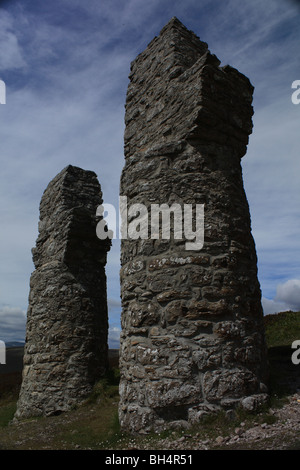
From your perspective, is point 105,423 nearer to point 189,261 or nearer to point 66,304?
point 189,261

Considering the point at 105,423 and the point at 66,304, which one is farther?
the point at 66,304

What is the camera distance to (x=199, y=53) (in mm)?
6461

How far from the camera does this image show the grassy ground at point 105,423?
423 centimetres

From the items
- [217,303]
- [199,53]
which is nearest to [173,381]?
[217,303]

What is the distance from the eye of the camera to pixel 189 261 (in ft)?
16.0

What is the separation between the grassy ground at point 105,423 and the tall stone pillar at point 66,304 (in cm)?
49

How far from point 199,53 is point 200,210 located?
3.16 m

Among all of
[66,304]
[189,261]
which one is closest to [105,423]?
[189,261]

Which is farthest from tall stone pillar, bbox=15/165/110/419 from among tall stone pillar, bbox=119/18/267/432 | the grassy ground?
tall stone pillar, bbox=119/18/267/432

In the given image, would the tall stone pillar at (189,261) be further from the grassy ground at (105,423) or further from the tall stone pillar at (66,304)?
the tall stone pillar at (66,304)

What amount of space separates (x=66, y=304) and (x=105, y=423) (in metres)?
3.30

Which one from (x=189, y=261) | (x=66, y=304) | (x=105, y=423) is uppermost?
(x=189, y=261)

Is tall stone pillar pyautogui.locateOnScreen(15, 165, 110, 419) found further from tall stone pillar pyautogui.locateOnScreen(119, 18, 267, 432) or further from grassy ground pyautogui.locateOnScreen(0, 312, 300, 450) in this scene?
tall stone pillar pyautogui.locateOnScreen(119, 18, 267, 432)

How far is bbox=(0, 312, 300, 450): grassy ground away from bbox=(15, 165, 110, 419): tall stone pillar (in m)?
0.49
